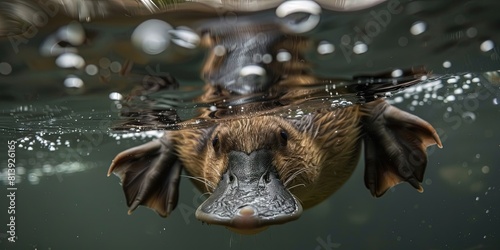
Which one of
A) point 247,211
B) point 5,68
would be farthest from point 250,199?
point 5,68

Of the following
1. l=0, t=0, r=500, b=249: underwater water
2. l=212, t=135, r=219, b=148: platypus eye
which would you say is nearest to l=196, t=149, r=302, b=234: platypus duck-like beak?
l=212, t=135, r=219, b=148: platypus eye

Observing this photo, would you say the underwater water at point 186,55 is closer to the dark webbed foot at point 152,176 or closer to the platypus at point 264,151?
the platypus at point 264,151

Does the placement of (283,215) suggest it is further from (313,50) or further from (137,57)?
(137,57)

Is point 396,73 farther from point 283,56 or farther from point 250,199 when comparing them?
point 250,199

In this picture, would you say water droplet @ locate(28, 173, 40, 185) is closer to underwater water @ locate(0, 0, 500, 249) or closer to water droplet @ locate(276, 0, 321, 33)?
underwater water @ locate(0, 0, 500, 249)

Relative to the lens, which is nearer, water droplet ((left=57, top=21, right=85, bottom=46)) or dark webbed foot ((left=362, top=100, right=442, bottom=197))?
water droplet ((left=57, top=21, right=85, bottom=46))

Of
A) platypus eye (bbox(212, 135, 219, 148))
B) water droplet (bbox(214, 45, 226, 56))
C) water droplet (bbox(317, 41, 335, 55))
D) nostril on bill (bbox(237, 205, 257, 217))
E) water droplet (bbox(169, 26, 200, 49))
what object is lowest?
nostril on bill (bbox(237, 205, 257, 217))

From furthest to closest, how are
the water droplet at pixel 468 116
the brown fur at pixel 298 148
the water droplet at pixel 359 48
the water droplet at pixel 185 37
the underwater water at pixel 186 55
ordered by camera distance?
the water droplet at pixel 468 116, the brown fur at pixel 298 148, the water droplet at pixel 359 48, the water droplet at pixel 185 37, the underwater water at pixel 186 55

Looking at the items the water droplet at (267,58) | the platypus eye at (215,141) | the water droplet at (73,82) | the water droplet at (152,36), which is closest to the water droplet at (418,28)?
the water droplet at (267,58)
